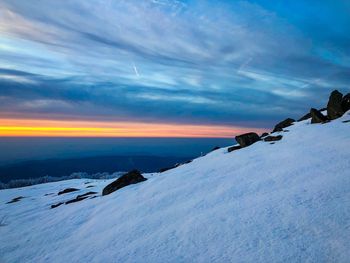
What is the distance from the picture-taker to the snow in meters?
6.39

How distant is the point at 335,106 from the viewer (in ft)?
70.3

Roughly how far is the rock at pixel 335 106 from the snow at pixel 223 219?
21.1 ft

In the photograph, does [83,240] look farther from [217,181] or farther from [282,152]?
[282,152]

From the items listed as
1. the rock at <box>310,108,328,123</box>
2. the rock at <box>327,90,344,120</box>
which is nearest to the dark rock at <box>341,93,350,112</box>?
the rock at <box>327,90,344,120</box>

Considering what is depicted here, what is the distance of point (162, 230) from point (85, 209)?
744 cm

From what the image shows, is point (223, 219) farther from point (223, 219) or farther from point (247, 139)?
A: point (247, 139)

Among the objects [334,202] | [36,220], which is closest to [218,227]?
[334,202]

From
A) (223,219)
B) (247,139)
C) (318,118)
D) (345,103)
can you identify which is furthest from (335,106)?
(223,219)

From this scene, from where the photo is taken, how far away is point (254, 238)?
6676 millimetres

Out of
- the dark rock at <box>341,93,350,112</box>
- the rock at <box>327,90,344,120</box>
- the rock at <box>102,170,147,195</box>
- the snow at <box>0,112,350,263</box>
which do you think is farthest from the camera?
the dark rock at <box>341,93,350,112</box>

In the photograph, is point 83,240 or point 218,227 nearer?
point 218,227

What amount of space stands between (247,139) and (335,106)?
7353 mm

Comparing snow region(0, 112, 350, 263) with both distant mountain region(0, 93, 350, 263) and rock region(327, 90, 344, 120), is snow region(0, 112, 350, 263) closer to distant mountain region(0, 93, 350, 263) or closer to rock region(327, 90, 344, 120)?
distant mountain region(0, 93, 350, 263)

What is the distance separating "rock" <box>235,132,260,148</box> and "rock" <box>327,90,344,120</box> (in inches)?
231
